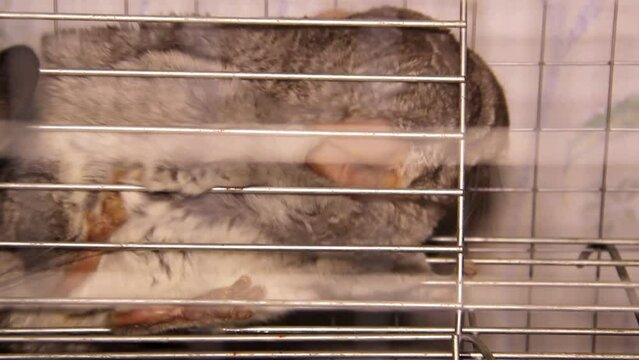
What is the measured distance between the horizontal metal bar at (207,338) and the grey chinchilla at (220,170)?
0.11 feet

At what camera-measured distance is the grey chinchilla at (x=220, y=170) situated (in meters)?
0.77

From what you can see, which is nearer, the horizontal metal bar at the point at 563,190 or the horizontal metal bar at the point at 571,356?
the horizontal metal bar at the point at 571,356

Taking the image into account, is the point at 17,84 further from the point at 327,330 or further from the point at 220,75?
the point at 327,330

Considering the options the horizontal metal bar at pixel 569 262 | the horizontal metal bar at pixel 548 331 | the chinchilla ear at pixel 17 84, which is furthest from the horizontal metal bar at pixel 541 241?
the chinchilla ear at pixel 17 84

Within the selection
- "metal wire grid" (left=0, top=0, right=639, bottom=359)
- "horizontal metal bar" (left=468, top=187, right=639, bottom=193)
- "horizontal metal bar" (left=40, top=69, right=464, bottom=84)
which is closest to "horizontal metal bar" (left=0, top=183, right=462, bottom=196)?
"metal wire grid" (left=0, top=0, right=639, bottom=359)

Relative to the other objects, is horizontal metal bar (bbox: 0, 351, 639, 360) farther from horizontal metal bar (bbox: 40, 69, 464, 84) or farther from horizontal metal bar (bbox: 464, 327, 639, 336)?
horizontal metal bar (bbox: 40, 69, 464, 84)

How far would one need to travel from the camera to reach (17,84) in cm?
77

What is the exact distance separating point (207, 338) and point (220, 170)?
0.60 ft

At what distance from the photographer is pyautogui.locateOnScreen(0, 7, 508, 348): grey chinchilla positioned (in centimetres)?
77

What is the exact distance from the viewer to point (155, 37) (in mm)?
844

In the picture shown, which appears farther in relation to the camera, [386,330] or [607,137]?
[607,137]

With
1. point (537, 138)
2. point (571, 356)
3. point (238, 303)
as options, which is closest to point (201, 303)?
point (238, 303)

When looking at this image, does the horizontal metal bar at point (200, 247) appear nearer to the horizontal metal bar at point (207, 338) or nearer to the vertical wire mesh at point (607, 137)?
the horizontal metal bar at point (207, 338)

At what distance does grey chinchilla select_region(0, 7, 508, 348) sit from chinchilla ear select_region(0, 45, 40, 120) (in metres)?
0.02
